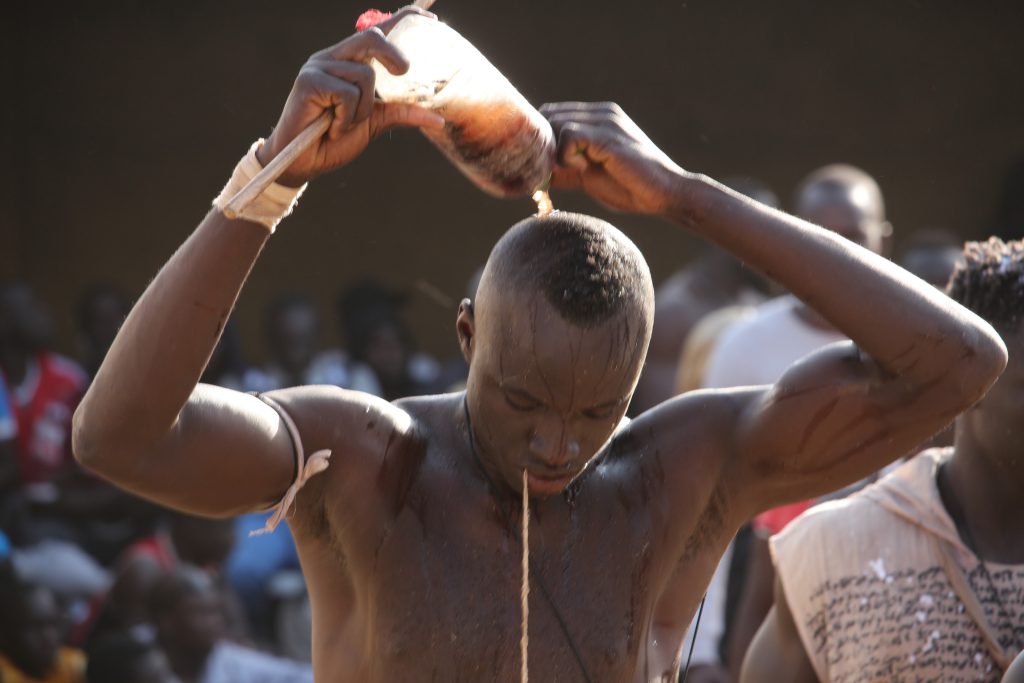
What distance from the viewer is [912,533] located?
360 cm

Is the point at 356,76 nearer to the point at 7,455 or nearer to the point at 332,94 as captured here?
the point at 332,94

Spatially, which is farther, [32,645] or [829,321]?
[32,645]

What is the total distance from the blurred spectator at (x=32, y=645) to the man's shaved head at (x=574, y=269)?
363cm

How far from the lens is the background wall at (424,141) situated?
29.2 ft

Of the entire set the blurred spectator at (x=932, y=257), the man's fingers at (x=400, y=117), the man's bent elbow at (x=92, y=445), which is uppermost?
the man's fingers at (x=400, y=117)

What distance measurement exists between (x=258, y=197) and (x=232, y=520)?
14.4 feet

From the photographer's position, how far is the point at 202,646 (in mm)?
6047

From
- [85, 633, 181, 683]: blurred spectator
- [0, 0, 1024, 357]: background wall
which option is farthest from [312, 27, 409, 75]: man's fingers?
[0, 0, 1024, 357]: background wall

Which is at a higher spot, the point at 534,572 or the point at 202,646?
the point at 534,572

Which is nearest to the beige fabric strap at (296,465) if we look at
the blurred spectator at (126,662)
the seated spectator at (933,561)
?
the seated spectator at (933,561)

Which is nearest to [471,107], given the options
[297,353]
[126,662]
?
[126,662]

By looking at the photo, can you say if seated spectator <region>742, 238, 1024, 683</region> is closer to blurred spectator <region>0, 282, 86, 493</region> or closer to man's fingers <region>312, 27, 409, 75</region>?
man's fingers <region>312, 27, 409, 75</region>

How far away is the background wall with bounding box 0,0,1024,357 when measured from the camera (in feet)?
29.2

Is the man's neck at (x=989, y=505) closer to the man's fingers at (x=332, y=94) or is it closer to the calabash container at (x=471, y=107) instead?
the calabash container at (x=471, y=107)
